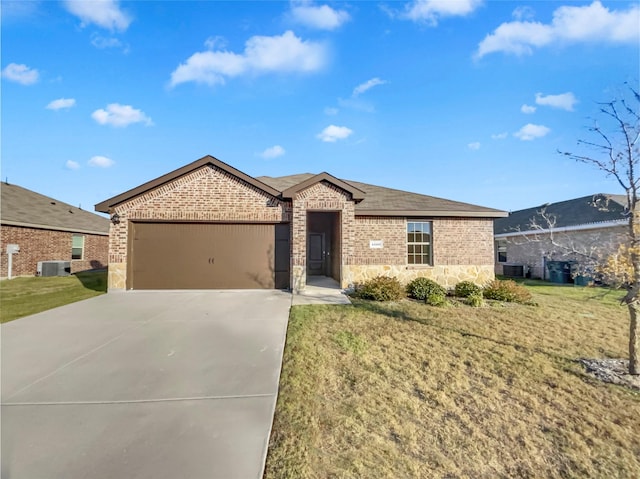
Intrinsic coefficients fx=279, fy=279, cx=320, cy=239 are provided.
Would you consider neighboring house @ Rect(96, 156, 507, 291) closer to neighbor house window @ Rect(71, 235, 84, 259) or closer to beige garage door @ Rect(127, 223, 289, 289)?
beige garage door @ Rect(127, 223, 289, 289)

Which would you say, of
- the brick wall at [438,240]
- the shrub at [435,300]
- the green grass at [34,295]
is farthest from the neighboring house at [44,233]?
the shrub at [435,300]

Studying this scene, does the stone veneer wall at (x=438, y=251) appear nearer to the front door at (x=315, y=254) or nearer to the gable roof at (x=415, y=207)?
the gable roof at (x=415, y=207)

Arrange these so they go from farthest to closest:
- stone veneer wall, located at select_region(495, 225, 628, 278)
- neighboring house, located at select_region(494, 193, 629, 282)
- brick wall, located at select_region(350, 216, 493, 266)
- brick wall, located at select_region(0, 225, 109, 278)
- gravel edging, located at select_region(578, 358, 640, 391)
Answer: brick wall, located at select_region(0, 225, 109, 278)
neighboring house, located at select_region(494, 193, 629, 282)
stone veneer wall, located at select_region(495, 225, 628, 278)
brick wall, located at select_region(350, 216, 493, 266)
gravel edging, located at select_region(578, 358, 640, 391)

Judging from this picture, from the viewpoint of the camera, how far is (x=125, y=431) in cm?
282

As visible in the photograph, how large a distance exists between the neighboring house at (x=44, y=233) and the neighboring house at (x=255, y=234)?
893 cm

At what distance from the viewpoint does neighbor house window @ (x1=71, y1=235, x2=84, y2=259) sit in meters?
18.0

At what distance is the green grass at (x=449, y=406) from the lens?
249 cm

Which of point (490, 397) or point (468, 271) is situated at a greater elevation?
point (468, 271)

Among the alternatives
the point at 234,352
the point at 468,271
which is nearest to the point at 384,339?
the point at 234,352

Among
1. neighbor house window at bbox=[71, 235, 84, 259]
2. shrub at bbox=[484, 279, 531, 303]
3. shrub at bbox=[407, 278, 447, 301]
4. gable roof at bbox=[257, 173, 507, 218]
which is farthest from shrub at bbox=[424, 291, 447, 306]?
neighbor house window at bbox=[71, 235, 84, 259]

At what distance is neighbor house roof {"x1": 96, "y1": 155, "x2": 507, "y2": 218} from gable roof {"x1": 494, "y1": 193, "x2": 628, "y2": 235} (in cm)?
273

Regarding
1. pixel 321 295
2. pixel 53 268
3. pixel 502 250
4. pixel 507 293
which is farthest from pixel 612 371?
pixel 53 268

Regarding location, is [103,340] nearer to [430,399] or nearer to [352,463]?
[352,463]

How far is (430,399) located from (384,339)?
1.91 m
